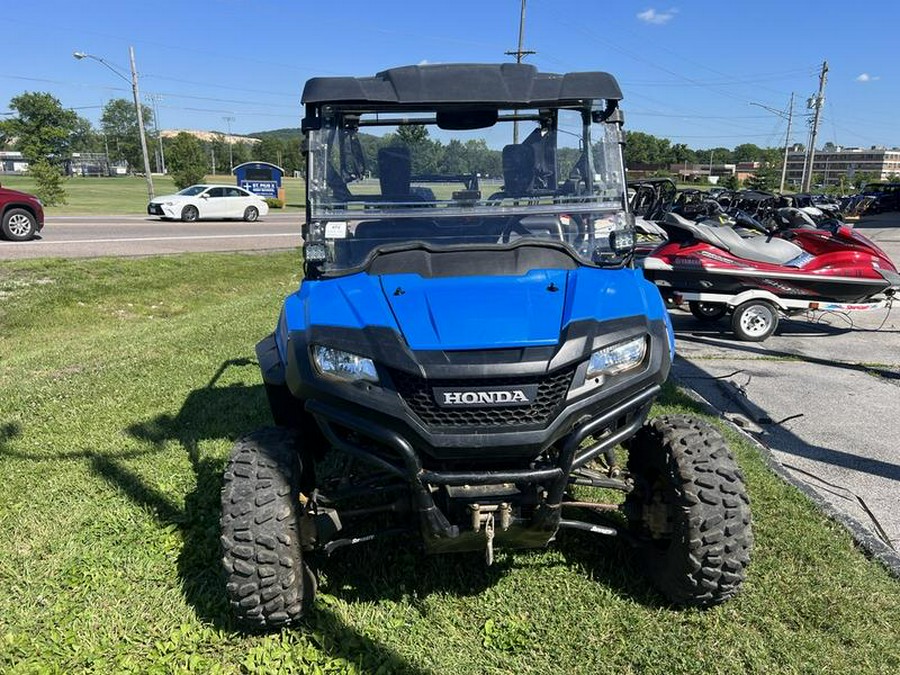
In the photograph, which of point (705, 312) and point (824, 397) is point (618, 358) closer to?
point (824, 397)

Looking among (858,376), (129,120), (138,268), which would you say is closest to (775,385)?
(858,376)

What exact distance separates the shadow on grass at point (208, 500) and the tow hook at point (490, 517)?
64cm

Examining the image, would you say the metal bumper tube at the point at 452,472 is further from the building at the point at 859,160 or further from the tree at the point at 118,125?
the building at the point at 859,160

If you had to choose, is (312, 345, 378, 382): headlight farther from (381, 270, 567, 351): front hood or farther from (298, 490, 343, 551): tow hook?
(298, 490, 343, 551): tow hook

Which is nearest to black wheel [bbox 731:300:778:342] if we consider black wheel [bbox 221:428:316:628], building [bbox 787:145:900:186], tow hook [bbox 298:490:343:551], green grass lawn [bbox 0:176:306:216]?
green grass lawn [bbox 0:176:306:216]

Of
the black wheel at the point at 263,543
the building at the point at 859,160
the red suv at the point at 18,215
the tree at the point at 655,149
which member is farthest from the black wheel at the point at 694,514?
the building at the point at 859,160

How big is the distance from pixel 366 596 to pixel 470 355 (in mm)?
1419

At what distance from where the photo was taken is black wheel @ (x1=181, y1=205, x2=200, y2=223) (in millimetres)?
24938

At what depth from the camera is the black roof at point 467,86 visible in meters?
3.52

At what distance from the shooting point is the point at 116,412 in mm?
5406

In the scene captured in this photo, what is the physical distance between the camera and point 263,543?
2785 millimetres

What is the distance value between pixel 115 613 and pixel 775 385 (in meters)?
5.56

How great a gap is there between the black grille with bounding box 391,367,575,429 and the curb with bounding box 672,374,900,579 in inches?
82.1

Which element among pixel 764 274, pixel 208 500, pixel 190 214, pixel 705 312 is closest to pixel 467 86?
pixel 208 500
